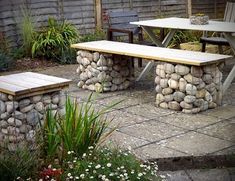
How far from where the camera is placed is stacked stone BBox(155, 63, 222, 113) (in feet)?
16.9

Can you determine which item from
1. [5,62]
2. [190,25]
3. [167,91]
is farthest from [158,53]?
[5,62]

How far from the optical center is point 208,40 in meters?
7.19

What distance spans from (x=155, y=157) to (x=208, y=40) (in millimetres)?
3582

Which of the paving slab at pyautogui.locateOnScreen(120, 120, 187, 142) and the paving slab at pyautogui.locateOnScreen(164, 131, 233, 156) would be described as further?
the paving slab at pyautogui.locateOnScreen(120, 120, 187, 142)

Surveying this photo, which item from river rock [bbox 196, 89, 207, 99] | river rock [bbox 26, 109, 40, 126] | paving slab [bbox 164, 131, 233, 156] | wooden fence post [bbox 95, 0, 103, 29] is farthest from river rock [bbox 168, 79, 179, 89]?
wooden fence post [bbox 95, 0, 103, 29]

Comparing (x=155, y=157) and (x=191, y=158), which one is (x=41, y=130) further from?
(x=191, y=158)

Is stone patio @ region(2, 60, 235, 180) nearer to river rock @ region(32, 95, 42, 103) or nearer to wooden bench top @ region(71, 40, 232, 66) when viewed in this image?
wooden bench top @ region(71, 40, 232, 66)

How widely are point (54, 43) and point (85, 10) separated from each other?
4.42 feet

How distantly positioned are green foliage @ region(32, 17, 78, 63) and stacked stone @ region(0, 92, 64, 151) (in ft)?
13.7

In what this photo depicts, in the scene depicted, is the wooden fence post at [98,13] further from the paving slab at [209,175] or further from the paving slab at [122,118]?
the paving slab at [209,175]

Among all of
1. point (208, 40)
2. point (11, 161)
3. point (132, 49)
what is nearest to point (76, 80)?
point (132, 49)

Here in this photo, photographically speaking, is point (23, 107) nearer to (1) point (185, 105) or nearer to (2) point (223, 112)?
(1) point (185, 105)

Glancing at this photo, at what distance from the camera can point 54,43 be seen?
27.3 feet

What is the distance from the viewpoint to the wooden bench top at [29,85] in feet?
13.2
